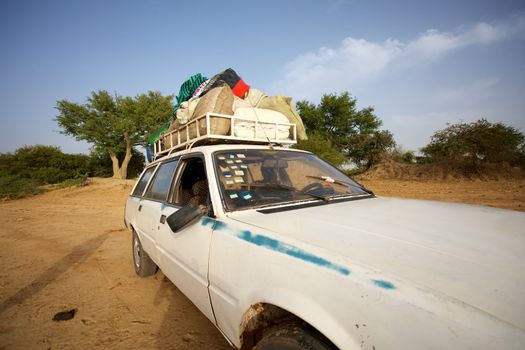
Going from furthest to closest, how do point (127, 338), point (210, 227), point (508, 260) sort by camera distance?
point (127, 338) → point (210, 227) → point (508, 260)

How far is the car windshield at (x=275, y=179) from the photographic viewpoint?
1869 millimetres

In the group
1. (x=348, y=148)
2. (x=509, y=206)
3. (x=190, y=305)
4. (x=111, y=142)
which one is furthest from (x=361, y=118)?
(x=190, y=305)

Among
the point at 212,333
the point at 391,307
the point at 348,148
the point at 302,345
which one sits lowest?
the point at 212,333

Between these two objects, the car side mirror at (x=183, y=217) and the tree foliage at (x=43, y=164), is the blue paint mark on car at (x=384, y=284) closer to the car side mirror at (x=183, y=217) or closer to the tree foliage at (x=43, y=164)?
the car side mirror at (x=183, y=217)

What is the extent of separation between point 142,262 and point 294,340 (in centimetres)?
298

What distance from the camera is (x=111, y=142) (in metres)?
26.9

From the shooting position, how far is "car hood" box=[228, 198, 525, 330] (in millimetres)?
803

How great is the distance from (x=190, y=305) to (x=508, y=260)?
2.73m

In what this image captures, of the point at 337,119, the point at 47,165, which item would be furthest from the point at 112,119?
the point at 337,119

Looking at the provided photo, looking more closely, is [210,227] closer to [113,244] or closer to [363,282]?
[363,282]

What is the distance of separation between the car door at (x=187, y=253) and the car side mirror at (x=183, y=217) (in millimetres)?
93

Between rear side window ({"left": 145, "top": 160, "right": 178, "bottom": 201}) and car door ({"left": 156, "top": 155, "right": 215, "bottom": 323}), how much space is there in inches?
5.6

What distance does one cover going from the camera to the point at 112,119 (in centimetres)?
2689

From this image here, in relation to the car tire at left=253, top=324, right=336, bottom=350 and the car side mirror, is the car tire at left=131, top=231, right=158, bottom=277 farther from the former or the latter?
the car tire at left=253, top=324, right=336, bottom=350
